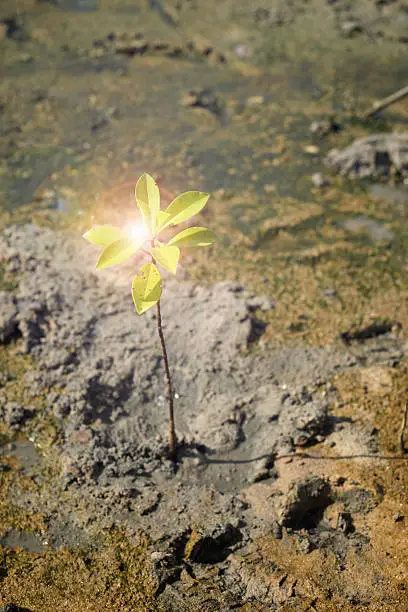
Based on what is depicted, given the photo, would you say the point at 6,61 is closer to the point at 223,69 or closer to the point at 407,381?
the point at 223,69

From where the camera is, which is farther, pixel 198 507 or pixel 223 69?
pixel 223 69

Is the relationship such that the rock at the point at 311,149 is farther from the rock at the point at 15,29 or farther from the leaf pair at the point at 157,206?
the rock at the point at 15,29

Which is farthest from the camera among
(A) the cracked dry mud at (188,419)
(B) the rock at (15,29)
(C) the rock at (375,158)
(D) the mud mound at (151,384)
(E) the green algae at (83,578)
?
(B) the rock at (15,29)

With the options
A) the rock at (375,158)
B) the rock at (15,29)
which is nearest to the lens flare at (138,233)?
the rock at (375,158)

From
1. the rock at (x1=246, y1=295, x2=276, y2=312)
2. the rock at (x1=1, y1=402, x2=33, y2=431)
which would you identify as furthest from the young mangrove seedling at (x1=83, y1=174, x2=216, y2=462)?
the rock at (x1=246, y1=295, x2=276, y2=312)

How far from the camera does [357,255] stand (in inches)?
185

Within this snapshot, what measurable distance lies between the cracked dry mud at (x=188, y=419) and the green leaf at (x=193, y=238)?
152cm

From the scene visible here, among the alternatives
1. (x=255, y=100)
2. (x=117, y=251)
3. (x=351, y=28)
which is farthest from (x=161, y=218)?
(x=351, y=28)

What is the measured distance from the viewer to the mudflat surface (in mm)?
2848

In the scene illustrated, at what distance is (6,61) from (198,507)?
6316mm

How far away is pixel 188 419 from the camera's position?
3.55 metres

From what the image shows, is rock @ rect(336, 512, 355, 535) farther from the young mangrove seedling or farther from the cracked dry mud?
the young mangrove seedling

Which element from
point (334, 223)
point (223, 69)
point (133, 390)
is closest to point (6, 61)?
point (223, 69)

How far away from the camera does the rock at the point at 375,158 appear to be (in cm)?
541
